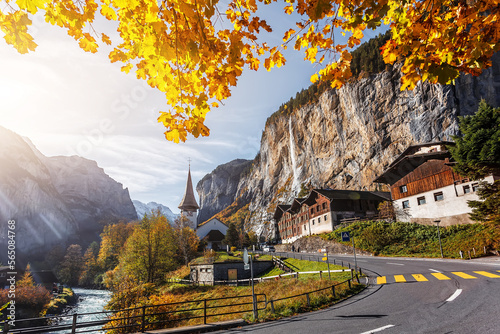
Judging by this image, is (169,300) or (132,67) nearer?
(132,67)

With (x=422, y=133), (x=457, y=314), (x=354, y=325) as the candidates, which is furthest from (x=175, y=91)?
(x=422, y=133)

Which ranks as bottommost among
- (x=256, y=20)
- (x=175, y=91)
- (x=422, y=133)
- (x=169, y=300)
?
(x=169, y=300)

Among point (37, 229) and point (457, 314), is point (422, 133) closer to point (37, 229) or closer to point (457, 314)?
point (457, 314)

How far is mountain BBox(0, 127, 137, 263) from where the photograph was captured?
104 meters

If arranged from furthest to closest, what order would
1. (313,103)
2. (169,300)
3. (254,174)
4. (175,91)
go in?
(254,174) < (313,103) < (169,300) < (175,91)

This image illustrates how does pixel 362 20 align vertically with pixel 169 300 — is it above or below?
above

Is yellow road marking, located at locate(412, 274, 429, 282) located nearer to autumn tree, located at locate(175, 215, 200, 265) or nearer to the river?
autumn tree, located at locate(175, 215, 200, 265)

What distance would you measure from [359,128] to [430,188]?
4295 cm

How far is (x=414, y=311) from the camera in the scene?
365 inches

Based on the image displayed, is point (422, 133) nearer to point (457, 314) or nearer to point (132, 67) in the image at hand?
point (457, 314)

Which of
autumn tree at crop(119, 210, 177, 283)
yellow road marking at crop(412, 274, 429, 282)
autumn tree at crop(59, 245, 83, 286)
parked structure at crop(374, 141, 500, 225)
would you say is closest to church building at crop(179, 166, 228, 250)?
autumn tree at crop(119, 210, 177, 283)

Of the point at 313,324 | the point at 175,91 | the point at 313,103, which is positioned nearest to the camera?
the point at 175,91

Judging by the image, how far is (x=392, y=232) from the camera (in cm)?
3459

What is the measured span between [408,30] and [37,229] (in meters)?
147
